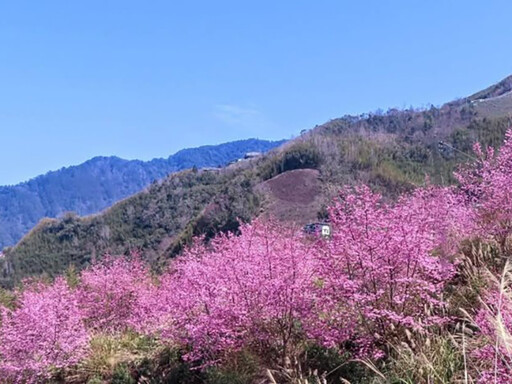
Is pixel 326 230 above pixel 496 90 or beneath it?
beneath

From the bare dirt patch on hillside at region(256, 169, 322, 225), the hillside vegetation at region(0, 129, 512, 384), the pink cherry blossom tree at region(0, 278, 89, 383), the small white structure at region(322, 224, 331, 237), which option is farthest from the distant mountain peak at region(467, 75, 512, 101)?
the small white structure at region(322, 224, 331, 237)

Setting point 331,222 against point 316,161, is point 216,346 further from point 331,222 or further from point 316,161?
point 316,161

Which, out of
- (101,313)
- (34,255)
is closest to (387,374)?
(101,313)

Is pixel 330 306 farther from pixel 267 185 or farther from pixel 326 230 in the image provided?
pixel 267 185

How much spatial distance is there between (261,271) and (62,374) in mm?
4365

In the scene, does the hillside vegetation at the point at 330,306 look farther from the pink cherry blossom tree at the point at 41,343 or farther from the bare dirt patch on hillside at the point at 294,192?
the bare dirt patch on hillside at the point at 294,192

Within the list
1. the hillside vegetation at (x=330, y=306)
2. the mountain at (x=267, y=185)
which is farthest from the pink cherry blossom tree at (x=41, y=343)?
the mountain at (x=267, y=185)

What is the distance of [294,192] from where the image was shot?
10225cm

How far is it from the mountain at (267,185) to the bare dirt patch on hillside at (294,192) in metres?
0.19

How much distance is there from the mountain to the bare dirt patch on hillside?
0.19 meters

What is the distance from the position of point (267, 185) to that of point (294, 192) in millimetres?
7507

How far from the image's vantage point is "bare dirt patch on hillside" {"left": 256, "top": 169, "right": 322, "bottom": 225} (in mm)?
93125

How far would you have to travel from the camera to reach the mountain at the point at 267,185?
319ft

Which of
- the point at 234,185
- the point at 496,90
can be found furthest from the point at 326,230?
the point at 496,90
